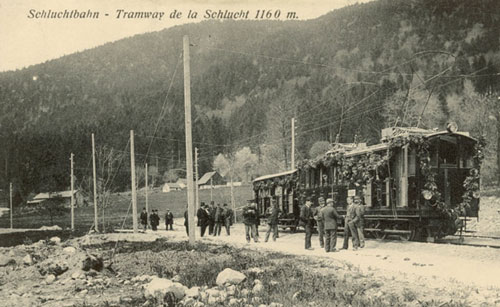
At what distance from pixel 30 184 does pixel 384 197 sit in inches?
2859

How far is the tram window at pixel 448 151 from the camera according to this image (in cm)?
1830

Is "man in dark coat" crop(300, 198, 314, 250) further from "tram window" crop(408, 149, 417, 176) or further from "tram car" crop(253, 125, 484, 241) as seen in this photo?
"tram window" crop(408, 149, 417, 176)

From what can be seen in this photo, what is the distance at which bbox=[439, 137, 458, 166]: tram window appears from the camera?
60.0ft

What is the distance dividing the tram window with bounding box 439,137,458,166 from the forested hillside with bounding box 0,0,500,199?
27521 mm

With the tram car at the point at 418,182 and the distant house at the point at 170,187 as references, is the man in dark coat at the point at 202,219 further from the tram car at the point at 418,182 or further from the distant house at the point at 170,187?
the distant house at the point at 170,187

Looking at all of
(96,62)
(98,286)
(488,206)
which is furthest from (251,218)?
(96,62)

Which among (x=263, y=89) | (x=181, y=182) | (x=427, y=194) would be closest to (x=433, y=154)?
(x=427, y=194)

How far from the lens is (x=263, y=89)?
143 meters

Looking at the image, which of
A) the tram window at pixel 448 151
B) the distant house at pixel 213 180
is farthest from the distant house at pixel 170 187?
the tram window at pixel 448 151

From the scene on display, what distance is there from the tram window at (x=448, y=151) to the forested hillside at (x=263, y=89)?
2752 centimetres

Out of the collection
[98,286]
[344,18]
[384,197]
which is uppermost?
[344,18]

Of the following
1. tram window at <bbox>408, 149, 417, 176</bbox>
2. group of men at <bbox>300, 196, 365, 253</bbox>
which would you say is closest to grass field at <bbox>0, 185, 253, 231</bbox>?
tram window at <bbox>408, 149, 417, 176</bbox>

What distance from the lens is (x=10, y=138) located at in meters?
75.9

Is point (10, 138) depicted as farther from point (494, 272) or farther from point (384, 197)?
point (494, 272)
